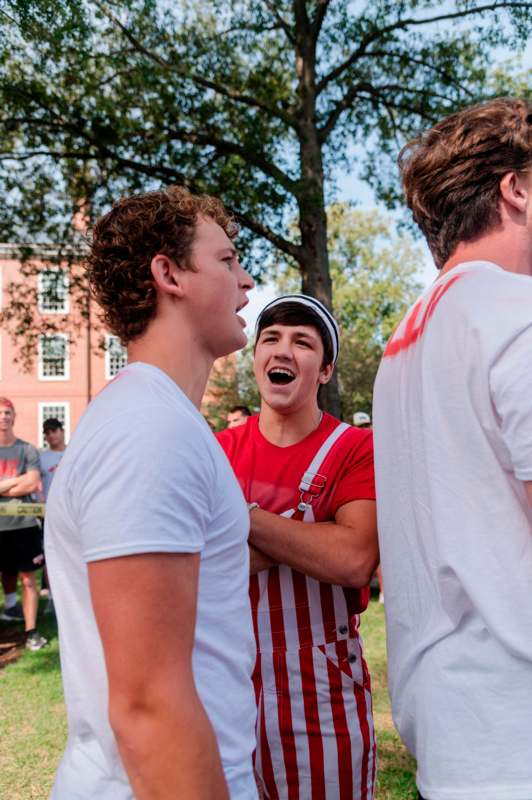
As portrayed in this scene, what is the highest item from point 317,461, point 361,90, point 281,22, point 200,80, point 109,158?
point 281,22

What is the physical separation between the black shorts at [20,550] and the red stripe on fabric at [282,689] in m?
6.39

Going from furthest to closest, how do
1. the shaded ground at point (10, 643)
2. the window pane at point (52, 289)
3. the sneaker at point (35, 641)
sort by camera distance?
the window pane at point (52, 289) < the sneaker at point (35, 641) < the shaded ground at point (10, 643)

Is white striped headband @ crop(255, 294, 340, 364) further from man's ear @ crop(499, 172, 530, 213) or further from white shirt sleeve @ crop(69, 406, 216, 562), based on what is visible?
white shirt sleeve @ crop(69, 406, 216, 562)

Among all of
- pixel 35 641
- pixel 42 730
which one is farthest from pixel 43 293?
pixel 42 730

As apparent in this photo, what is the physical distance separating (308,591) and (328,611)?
95 mm

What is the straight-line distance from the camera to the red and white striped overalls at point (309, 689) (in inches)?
88.8

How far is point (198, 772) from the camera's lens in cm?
118

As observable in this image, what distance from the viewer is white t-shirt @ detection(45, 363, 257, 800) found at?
3.97 feet

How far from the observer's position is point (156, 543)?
3.89ft

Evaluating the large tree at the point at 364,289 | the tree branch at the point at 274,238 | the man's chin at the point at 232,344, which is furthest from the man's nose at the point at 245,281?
the large tree at the point at 364,289

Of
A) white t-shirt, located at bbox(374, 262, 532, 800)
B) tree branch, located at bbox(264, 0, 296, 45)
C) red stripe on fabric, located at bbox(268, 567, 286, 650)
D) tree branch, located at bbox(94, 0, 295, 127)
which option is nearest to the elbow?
red stripe on fabric, located at bbox(268, 567, 286, 650)

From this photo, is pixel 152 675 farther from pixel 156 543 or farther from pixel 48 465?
pixel 48 465

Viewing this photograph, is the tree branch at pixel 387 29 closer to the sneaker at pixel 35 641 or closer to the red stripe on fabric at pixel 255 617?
the sneaker at pixel 35 641

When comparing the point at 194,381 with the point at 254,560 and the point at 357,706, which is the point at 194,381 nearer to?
the point at 254,560
